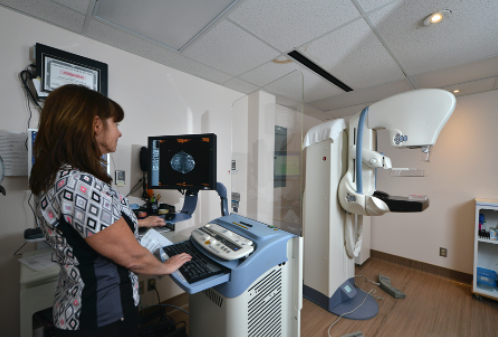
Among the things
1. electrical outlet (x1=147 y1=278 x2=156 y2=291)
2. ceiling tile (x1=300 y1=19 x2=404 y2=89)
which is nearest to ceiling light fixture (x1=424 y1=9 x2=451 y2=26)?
ceiling tile (x1=300 y1=19 x2=404 y2=89)

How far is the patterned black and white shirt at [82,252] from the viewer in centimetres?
69

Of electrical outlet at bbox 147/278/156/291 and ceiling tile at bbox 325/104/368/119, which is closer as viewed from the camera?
electrical outlet at bbox 147/278/156/291

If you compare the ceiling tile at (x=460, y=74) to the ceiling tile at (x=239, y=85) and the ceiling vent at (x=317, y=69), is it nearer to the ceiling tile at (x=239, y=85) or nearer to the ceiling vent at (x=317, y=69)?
the ceiling vent at (x=317, y=69)

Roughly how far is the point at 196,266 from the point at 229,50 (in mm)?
1624

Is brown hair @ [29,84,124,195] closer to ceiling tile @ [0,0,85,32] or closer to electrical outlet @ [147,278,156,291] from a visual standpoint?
ceiling tile @ [0,0,85,32]

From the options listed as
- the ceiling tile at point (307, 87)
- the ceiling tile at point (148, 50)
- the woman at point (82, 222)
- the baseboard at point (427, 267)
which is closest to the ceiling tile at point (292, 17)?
the ceiling tile at point (307, 87)

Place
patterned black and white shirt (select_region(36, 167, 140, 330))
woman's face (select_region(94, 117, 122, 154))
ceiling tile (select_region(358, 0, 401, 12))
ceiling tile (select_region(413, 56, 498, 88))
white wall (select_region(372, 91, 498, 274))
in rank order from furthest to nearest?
1. white wall (select_region(372, 91, 498, 274))
2. ceiling tile (select_region(413, 56, 498, 88))
3. ceiling tile (select_region(358, 0, 401, 12))
4. woman's face (select_region(94, 117, 122, 154))
5. patterned black and white shirt (select_region(36, 167, 140, 330))

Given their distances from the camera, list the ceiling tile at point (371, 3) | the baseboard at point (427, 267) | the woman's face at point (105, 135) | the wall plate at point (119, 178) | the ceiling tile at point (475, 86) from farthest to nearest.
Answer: the baseboard at point (427, 267) → the ceiling tile at point (475, 86) → the wall plate at point (119, 178) → the ceiling tile at point (371, 3) → the woman's face at point (105, 135)

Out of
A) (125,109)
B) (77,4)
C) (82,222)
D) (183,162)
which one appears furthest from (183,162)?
(77,4)

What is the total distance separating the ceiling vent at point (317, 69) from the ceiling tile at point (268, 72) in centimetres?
7

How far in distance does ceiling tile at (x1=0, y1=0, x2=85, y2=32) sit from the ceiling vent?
5.07ft

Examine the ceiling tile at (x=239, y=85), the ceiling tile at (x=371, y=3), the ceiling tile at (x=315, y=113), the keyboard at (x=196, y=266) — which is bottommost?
the keyboard at (x=196, y=266)

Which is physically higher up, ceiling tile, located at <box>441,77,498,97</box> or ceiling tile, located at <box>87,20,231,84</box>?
ceiling tile, located at <box>87,20,231,84</box>

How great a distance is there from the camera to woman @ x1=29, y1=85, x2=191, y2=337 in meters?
0.69
